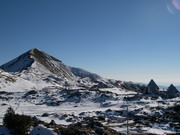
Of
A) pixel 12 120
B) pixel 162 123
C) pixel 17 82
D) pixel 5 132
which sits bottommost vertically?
pixel 162 123

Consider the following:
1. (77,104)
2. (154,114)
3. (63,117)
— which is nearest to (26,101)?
(77,104)

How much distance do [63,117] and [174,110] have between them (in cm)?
3820

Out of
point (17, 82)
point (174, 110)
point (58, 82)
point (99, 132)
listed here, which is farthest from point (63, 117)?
point (58, 82)

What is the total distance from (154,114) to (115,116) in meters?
13.3

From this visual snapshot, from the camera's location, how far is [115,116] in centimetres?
5572

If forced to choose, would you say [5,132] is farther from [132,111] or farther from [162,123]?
[132,111]

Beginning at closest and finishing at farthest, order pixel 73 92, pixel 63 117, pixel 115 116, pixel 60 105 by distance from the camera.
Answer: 1. pixel 63 117
2. pixel 115 116
3. pixel 60 105
4. pixel 73 92

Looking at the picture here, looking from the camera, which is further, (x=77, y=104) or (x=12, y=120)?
(x=77, y=104)

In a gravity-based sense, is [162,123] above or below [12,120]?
below

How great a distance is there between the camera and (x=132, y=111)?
2489 inches

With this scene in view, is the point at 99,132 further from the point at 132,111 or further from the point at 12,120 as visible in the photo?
the point at 132,111

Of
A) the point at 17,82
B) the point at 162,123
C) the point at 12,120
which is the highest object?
the point at 17,82

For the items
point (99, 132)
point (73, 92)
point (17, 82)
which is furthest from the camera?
point (17, 82)

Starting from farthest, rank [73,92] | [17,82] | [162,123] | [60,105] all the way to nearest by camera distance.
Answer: [17,82]
[73,92]
[60,105]
[162,123]
